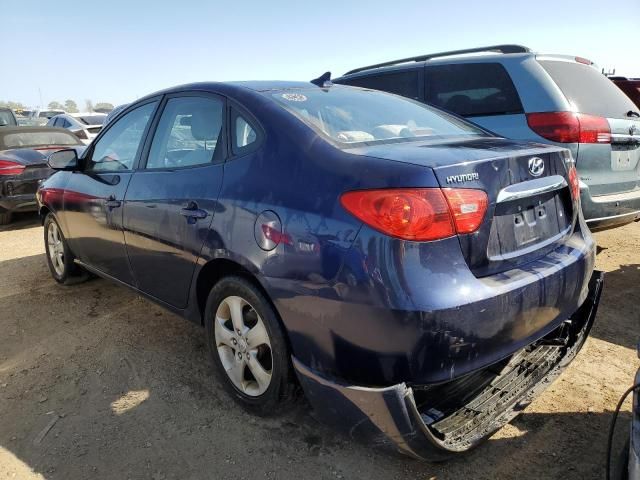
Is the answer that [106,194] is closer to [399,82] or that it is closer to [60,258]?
[60,258]

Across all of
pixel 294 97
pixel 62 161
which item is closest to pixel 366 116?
pixel 294 97

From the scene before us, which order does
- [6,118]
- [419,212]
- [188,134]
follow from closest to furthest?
1. [419,212]
2. [188,134]
3. [6,118]

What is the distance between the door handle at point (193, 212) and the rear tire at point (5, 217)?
640 centimetres

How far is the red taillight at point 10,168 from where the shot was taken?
23.5 ft

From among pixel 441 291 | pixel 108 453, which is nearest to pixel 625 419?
pixel 441 291

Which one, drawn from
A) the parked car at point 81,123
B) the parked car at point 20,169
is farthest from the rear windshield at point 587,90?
the parked car at point 81,123

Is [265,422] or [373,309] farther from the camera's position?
[265,422]

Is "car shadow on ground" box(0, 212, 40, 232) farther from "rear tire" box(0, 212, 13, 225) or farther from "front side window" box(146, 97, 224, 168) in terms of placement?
"front side window" box(146, 97, 224, 168)

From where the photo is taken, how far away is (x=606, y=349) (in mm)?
3176

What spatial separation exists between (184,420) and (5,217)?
22.0 ft

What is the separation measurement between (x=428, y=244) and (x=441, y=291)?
177mm

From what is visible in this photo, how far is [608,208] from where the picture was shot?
13.2 feet

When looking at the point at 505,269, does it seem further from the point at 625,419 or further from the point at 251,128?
the point at 251,128

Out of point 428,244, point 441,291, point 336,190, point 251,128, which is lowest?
point 441,291
